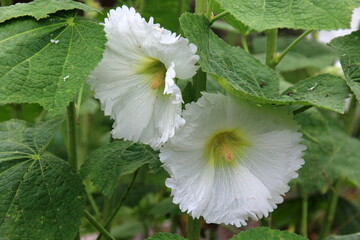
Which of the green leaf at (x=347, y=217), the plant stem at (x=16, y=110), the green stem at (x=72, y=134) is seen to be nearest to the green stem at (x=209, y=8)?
the green stem at (x=72, y=134)

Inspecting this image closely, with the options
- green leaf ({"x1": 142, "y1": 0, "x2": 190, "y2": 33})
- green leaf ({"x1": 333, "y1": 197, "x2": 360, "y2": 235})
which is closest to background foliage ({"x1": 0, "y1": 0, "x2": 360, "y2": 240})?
green leaf ({"x1": 142, "y1": 0, "x2": 190, "y2": 33})

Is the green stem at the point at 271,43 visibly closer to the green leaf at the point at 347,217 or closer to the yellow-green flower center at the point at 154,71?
the yellow-green flower center at the point at 154,71

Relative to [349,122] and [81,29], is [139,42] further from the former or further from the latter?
[349,122]

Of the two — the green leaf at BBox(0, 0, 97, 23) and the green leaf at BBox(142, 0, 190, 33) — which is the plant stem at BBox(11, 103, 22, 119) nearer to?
the green leaf at BBox(0, 0, 97, 23)

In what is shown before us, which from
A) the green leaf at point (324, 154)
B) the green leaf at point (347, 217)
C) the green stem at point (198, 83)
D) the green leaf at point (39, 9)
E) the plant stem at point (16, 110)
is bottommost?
the green leaf at point (347, 217)

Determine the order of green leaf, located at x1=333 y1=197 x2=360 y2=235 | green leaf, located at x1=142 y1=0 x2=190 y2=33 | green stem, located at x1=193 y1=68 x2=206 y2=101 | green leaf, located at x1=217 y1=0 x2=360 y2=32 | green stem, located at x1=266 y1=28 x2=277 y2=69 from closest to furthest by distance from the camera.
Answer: green leaf, located at x1=217 y1=0 x2=360 y2=32 → green stem, located at x1=193 y1=68 x2=206 y2=101 → green stem, located at x1=266 y1=28 x2=277 y2=69 → green leaf, located at x1=142 y1=0 x2=190 y2=33 → green leaf, located at x1=333 y1=197 x2=360 y2=235

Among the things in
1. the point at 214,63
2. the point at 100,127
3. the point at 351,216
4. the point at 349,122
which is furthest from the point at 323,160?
the point at 100,127

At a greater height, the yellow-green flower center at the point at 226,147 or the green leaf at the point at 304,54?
A: the yellow-green flower center at the point at 226,147
